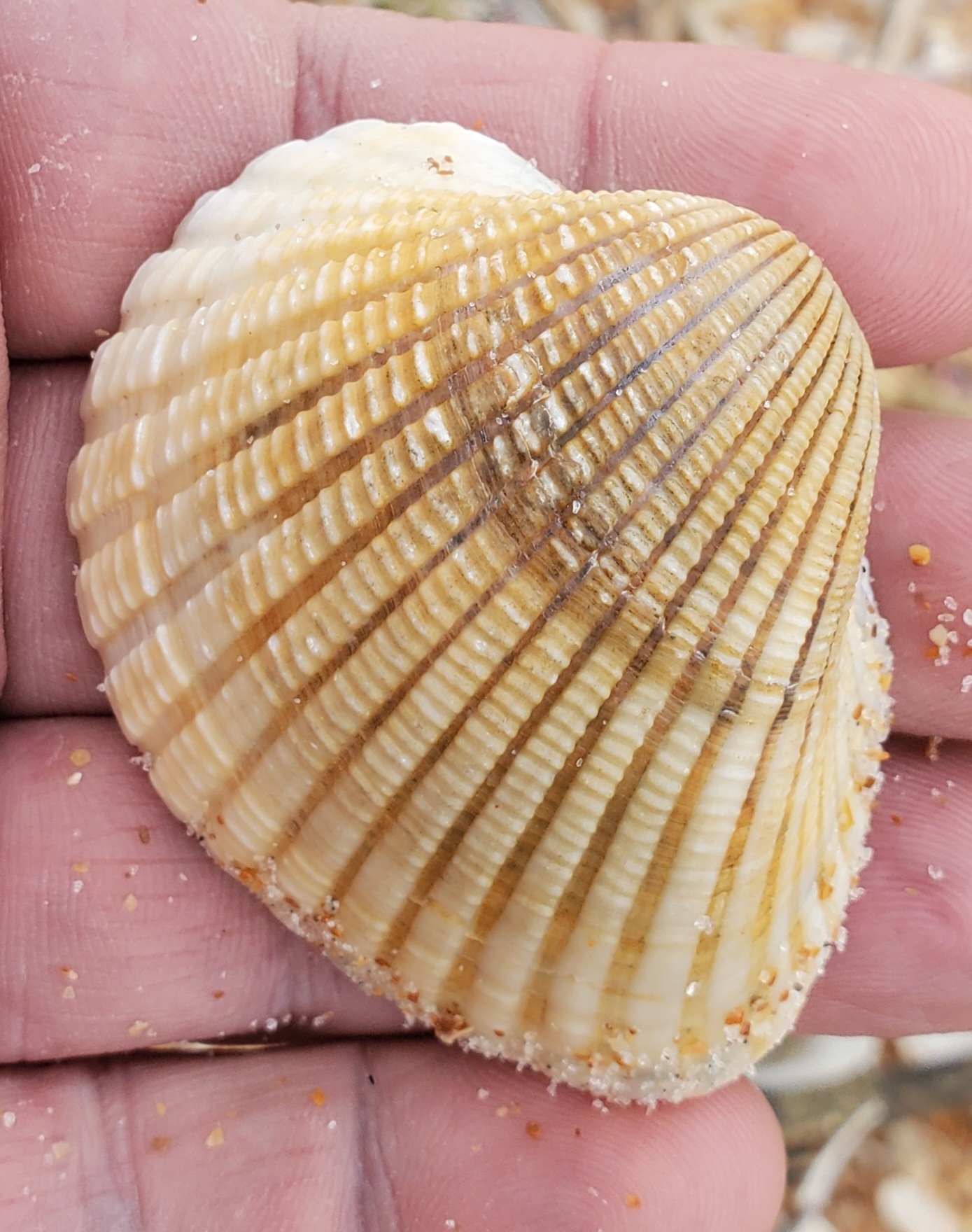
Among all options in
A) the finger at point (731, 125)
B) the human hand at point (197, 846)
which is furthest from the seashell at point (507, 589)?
the finger at point (731, 125)

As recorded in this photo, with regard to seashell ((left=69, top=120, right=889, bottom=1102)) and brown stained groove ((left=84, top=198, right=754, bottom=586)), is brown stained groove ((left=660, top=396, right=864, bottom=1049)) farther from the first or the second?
brown stained groove ((left=84, top=198, right=754, bottom=586))

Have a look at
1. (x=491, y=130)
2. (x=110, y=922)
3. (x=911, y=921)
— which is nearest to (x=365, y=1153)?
(x=110, y=922)

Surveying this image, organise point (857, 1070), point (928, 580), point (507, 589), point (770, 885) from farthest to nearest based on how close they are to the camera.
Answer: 1. point (857, 1070)
2. point (928, 580)
3. point (770, 885)
4. point (507, 589)

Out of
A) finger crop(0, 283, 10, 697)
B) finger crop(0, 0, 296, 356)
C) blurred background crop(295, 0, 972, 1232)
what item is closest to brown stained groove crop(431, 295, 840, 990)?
finger crop(0, 283, 10, 697)

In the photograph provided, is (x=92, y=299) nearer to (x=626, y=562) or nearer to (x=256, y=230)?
(x=256, y=230)

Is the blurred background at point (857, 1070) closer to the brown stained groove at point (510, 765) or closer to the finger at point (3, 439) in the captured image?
the brown stained groove at point (510, 765)

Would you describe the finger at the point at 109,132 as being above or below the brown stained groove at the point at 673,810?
above

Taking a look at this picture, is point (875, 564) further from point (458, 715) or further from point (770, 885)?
point (458, 715)
